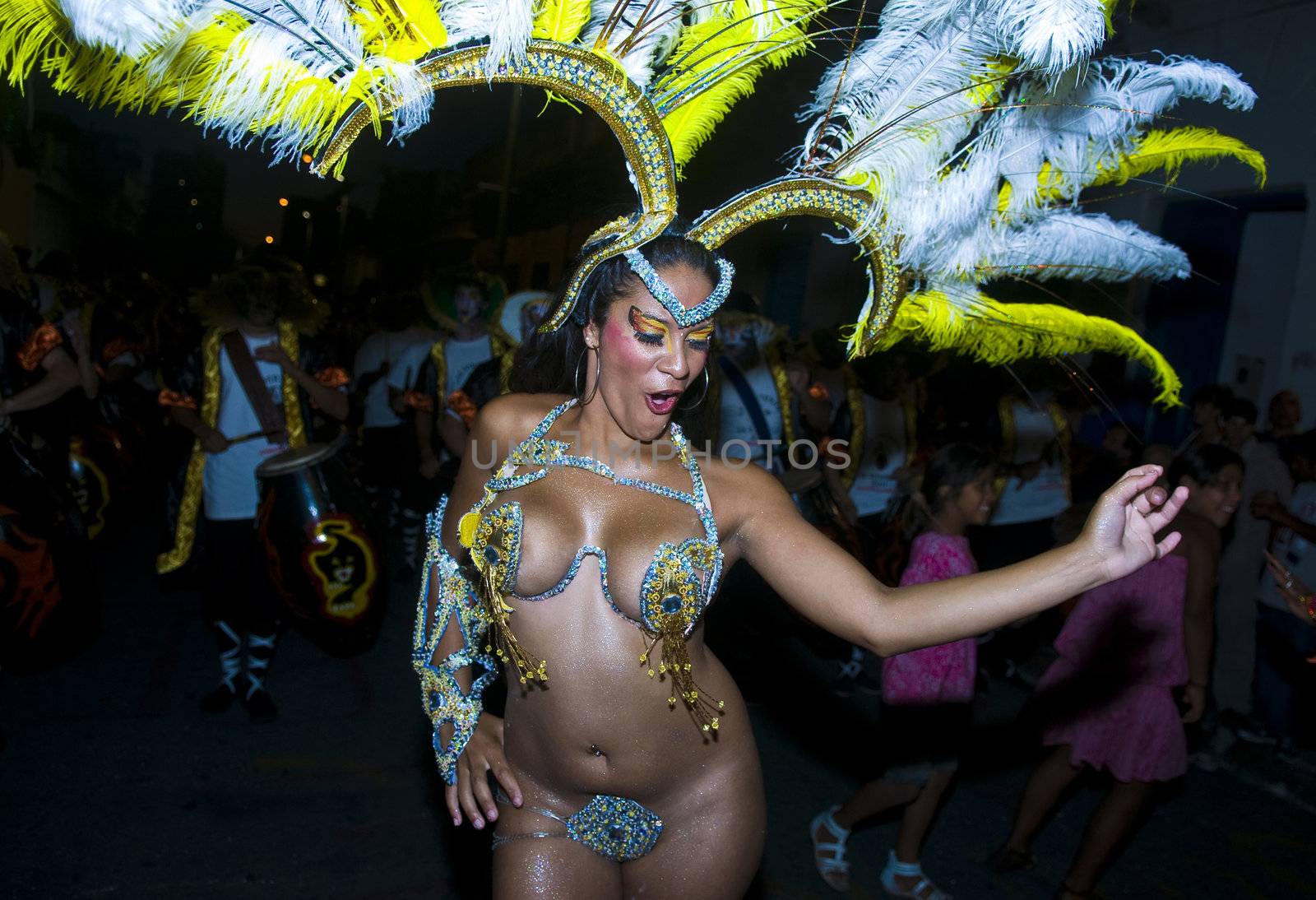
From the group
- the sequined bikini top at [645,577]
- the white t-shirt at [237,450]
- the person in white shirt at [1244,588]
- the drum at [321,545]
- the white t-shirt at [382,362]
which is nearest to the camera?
the sequined bikini top at [645,577]

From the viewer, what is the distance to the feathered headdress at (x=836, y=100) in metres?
1.95

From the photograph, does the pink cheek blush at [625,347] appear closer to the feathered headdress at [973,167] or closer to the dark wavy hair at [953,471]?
the feathered headdress at [973,167]

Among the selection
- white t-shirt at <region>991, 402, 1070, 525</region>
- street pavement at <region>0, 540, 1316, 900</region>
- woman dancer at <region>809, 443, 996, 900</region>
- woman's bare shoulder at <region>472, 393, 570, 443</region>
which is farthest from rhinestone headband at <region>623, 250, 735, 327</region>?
white t-shirt at <region>991, 402, 1070, 525</region>

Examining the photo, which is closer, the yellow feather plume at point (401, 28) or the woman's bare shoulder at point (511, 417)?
the yellow feather plume at point (401, 28)

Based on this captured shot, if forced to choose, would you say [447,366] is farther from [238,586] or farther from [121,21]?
[121,21]

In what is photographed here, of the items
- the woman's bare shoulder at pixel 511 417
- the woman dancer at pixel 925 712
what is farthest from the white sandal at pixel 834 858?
the woman's bare shoulder at pixel 511 417

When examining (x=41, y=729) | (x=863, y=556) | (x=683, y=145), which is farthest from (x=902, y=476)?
(x=41, y=729)

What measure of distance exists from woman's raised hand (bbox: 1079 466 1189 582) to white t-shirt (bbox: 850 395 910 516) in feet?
14.6

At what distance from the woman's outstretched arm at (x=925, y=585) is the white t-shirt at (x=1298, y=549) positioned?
4.09 m

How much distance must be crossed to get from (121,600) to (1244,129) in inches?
384

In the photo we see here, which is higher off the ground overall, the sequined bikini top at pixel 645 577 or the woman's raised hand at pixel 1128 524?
the woman's raised hand at pixel 1128 524

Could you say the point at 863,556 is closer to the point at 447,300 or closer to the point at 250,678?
the point at 250,678

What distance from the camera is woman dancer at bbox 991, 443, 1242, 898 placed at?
3867mm

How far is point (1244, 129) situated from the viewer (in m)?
8.66
